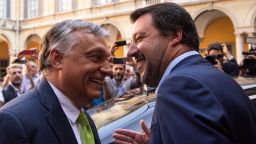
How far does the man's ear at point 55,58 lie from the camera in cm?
175

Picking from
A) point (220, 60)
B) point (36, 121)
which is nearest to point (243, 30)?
point (220, 60)

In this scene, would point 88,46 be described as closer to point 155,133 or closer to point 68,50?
point 68,50

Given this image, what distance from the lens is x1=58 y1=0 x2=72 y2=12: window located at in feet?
75.2

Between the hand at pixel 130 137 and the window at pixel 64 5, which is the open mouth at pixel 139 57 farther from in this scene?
the window at pixel 64 5

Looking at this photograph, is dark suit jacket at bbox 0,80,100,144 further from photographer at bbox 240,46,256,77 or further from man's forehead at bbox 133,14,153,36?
photographer at bbox 240,46,256,77

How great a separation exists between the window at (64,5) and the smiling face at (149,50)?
21.6 meters

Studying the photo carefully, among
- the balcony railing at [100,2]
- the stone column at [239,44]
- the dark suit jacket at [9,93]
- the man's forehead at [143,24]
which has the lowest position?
the dark suit jacket at [9,93]

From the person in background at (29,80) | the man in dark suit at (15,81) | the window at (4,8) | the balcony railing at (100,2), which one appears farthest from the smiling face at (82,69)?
the window at (4,8)

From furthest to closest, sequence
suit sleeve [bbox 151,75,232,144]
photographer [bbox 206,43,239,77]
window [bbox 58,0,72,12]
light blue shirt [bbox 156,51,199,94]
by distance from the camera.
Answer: window [bbox 58,0,72,12]
photographer [bbox 206,43,239,77]
light blue shirt [bbox 156,51,199,94]
suit sleeve [bbox 151,75,232,144]


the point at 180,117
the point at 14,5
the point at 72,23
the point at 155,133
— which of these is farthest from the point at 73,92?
the point at 14,5

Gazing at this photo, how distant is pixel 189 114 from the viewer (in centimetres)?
125

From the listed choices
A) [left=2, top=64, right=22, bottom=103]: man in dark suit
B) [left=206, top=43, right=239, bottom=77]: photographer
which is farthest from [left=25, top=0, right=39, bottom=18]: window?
[left=206, top=43, right=239, bottom=77]: photographer

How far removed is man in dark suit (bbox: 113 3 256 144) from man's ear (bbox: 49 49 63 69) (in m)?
0.37

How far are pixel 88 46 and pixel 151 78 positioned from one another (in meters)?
0.34
